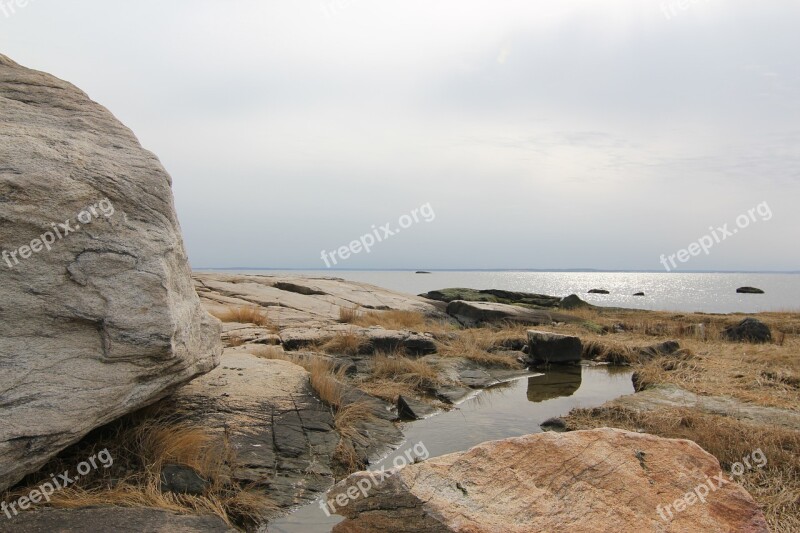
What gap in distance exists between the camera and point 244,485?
581 centimetres

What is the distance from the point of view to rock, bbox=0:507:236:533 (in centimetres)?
430

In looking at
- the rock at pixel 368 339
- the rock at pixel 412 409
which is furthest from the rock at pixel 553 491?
the rock at pixel 368 339

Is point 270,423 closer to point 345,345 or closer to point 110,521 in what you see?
point 110,521

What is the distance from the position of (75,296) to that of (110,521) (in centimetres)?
177

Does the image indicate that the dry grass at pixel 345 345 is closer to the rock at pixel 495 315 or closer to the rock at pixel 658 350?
the rock at pixel 658 350

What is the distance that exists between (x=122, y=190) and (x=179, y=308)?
1.19 metres

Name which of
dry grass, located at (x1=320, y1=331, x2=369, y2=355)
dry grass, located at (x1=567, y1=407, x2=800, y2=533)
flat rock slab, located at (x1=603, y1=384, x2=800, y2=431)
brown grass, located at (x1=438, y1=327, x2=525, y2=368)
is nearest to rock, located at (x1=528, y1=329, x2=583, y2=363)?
brown grass, located at (x1=438, y1=327, x2=525, y2=368)

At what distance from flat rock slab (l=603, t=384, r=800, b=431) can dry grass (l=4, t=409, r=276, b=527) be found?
19.9 feet

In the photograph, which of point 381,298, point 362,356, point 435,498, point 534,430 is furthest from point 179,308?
point 381,298

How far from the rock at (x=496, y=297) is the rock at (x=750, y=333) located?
500 inches

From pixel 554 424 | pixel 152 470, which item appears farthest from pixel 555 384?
pixel 152 470

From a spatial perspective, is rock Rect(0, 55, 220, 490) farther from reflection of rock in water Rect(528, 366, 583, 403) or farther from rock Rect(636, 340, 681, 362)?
rock Rect(636, 340, 681, 362)

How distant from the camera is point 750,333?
1692 centimetres

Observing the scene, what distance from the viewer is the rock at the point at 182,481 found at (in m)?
5.38
